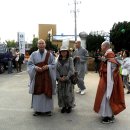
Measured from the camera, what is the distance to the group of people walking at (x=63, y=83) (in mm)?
8484

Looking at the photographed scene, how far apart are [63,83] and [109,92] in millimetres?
1606

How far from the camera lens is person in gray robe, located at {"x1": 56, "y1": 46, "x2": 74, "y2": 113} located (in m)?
9.59

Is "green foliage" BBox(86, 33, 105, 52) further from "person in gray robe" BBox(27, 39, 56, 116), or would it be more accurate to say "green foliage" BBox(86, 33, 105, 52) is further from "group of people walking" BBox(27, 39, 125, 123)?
"person in gray robe" BBox(27, 39, 56, 116)

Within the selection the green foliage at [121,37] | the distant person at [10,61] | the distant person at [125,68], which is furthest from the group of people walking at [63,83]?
the green foliage at [121,37]

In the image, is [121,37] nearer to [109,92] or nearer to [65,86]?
[65,86]

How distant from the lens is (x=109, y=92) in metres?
8.38

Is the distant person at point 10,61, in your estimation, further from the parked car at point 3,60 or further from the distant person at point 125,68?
the distant person at point 125,68

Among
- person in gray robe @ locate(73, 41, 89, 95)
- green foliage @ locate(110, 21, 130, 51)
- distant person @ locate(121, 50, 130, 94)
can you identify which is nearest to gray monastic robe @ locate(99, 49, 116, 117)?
person in gray robe @ locate(73, 41, 89, 95)

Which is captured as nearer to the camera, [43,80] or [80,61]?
[43,80]

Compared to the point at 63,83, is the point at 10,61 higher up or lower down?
lower down

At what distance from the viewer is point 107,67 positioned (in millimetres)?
8500

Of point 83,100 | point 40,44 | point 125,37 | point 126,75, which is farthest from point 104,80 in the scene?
point 125,37

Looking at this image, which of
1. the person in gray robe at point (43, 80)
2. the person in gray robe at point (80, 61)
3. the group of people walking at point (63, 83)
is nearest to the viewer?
the group of people walking at point (63, 83)

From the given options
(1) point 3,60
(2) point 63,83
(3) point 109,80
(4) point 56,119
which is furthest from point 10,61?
(3) point 109,80
